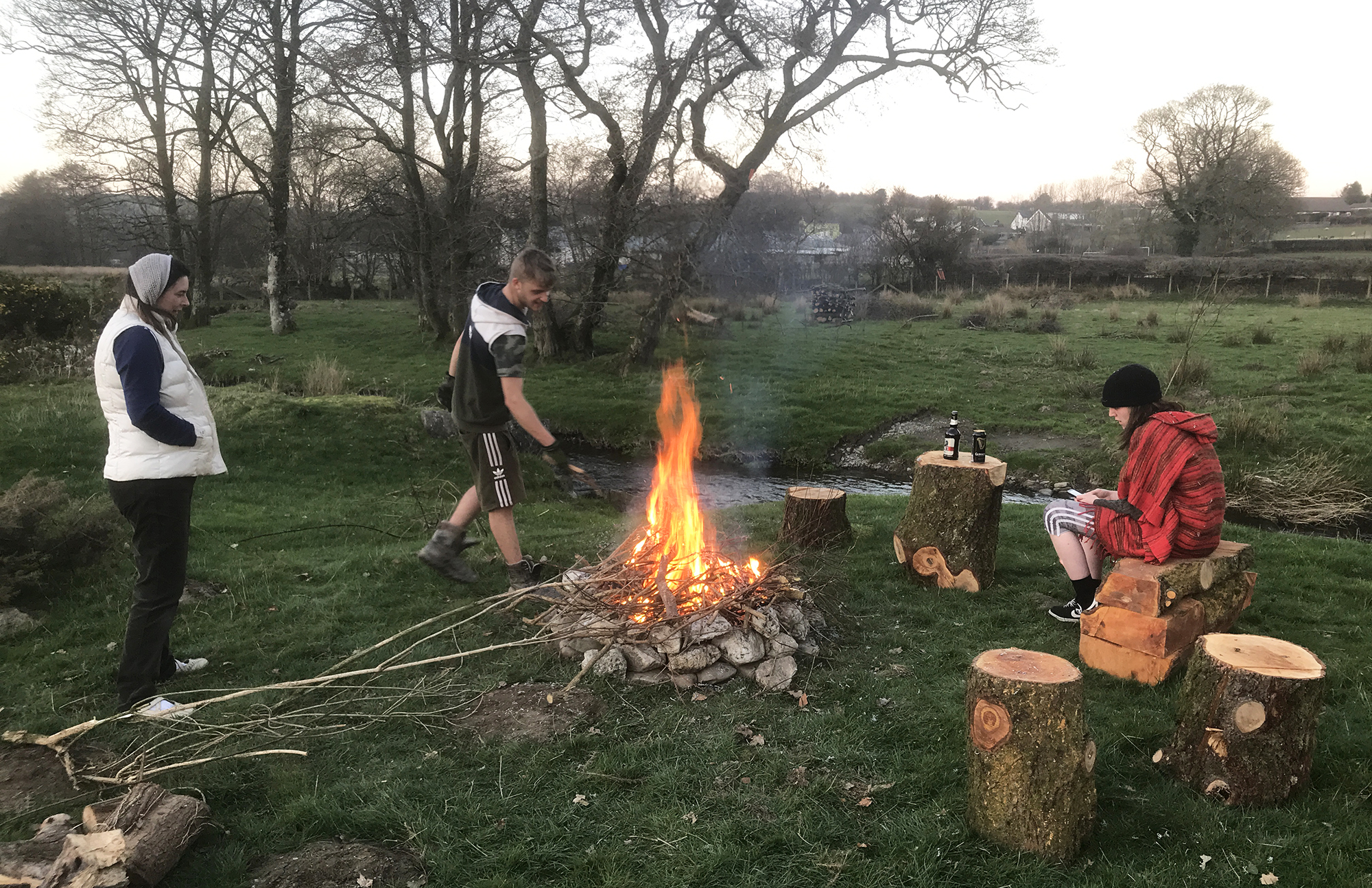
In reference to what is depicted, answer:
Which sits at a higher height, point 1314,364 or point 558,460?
point 1314,364

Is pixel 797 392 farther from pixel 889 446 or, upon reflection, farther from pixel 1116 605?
pixel 1116 605

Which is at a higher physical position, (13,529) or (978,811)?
(13,529)

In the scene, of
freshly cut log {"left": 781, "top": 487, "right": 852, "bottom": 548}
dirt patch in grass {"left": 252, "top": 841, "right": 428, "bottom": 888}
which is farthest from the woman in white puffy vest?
freshly cut log {"left": 781, "top": 487, "right": 852, "bottom": 548}

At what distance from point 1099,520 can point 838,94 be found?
629 inches

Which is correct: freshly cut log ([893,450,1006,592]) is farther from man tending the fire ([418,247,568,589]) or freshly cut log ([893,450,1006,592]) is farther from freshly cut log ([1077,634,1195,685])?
man tending the fire ([418,247,568,589])

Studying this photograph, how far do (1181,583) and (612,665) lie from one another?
→ 3314 mm

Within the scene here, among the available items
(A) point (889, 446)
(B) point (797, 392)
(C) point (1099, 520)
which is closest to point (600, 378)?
(B) point (797, 392)

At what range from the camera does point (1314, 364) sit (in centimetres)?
1551

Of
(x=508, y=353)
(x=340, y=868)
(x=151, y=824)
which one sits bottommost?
(x=340, y=868)

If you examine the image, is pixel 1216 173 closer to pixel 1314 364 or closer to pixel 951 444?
pixel 1314 364

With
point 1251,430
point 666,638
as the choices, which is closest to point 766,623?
point 666,638

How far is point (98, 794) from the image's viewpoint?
352cm

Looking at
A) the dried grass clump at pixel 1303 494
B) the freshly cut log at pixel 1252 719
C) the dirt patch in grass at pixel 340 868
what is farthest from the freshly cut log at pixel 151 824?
the dried grass clump at pixel 1303 494

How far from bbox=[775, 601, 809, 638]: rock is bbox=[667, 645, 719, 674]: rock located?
55 centimetres
